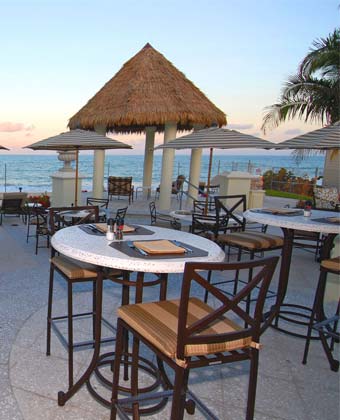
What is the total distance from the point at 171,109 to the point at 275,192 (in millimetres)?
8819

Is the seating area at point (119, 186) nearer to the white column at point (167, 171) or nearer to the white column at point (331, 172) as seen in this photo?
the white column at point (167, 171)

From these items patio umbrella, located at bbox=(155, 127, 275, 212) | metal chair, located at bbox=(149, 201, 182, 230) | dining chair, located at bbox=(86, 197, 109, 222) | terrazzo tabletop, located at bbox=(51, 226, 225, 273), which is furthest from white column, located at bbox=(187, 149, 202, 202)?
terrazzo tabletop, located at bbox=(51, 226, 225, 273)

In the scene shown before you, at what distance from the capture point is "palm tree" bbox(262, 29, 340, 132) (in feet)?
34.8

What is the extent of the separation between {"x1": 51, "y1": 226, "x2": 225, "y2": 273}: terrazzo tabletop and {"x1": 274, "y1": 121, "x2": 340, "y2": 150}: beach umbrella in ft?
5.56

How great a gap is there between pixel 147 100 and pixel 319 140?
6.68 meters

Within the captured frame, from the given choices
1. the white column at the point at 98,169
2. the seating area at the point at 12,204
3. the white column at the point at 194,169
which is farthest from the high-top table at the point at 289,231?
the white column at the point at 98,169

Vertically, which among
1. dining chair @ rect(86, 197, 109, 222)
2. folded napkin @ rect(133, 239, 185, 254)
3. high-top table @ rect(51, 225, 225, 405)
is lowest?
dining chair @ rect(86, 197, 109, 222)

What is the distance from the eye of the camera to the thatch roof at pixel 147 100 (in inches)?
359

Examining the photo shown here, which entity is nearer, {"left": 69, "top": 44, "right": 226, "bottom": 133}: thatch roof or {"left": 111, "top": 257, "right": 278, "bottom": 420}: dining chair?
{"left": 111, "top": 257, "right": 278, "bottom": 420}: dining chair

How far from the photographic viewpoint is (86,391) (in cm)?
235

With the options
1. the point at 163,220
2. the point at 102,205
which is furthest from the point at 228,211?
the point at 102,205

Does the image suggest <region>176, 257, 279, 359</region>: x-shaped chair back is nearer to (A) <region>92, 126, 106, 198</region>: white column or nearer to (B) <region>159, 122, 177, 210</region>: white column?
→ (B) <region>159, 122, 177, 210</region>: white column

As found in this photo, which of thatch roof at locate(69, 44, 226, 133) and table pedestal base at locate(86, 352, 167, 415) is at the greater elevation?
thatch roof at locate(69, 44, 226, 133)

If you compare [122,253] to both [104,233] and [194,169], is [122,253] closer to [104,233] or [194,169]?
[104,233]
